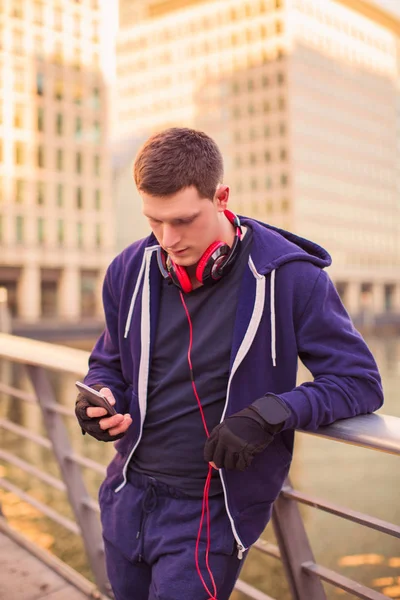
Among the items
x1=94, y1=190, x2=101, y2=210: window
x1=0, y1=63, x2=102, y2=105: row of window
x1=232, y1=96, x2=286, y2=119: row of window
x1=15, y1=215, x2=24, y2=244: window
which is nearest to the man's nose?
x1=15, y1=215, x2=24, y2=244: window

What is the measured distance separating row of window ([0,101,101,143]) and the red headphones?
55200 millimetres

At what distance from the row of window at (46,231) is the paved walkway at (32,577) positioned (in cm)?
5110

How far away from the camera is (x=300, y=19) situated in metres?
79.8

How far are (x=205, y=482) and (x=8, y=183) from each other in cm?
5392

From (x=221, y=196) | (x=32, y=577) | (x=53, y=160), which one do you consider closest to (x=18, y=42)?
(x=53, y=160)

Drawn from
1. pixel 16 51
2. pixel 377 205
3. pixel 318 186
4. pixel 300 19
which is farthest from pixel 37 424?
pixel 377 205

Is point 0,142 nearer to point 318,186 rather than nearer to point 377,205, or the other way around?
point 318,186

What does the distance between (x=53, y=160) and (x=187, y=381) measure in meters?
56.8

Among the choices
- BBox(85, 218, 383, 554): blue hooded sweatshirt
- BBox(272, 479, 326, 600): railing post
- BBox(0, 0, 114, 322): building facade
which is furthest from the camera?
BBox(0, 0, 114, 322): building facade

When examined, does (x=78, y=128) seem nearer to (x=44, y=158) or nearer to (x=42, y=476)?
(x=44, y=158)

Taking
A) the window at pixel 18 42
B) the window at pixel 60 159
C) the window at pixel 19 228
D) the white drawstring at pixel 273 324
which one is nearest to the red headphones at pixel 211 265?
the white drawstring at pixel 273 324

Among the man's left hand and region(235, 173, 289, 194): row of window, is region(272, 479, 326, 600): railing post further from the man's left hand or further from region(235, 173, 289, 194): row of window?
region(235, 173, 289, 194): row of window

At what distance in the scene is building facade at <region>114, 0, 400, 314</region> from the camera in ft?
260

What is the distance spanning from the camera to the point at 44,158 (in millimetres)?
55594
